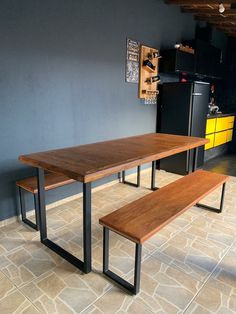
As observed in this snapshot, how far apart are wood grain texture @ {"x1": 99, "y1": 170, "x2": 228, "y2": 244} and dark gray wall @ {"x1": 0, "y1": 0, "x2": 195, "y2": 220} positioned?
1.26 metres

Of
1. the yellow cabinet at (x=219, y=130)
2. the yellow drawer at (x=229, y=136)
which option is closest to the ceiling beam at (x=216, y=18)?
the yellow cabinet at (x=219, y=130)

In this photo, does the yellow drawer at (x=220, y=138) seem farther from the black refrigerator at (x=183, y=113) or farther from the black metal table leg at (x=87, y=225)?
the black metal table leg at (x=87, y=225)

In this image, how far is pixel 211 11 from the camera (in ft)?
13.7

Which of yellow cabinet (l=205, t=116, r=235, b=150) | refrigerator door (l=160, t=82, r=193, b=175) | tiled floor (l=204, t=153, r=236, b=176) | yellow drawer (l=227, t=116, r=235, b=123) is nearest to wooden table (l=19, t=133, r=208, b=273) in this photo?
refrigerator door (l=160, t=82, r=193, b=175)

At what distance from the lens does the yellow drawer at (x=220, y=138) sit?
516 centimetres

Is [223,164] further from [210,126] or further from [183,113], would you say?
[183,113]

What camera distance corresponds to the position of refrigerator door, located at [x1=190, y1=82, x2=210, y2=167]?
3.96 metres

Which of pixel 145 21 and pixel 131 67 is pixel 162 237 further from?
pixel 145 21

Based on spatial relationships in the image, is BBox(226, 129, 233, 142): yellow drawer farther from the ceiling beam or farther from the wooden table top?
the wooden table top

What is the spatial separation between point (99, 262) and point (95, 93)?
2.00m

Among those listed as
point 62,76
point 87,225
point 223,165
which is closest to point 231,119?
point 223,165

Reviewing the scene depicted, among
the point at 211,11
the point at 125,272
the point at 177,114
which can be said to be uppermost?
the point at 211,11

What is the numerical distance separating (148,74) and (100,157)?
2.54 meters

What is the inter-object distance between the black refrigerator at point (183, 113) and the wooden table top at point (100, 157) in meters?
1.63
